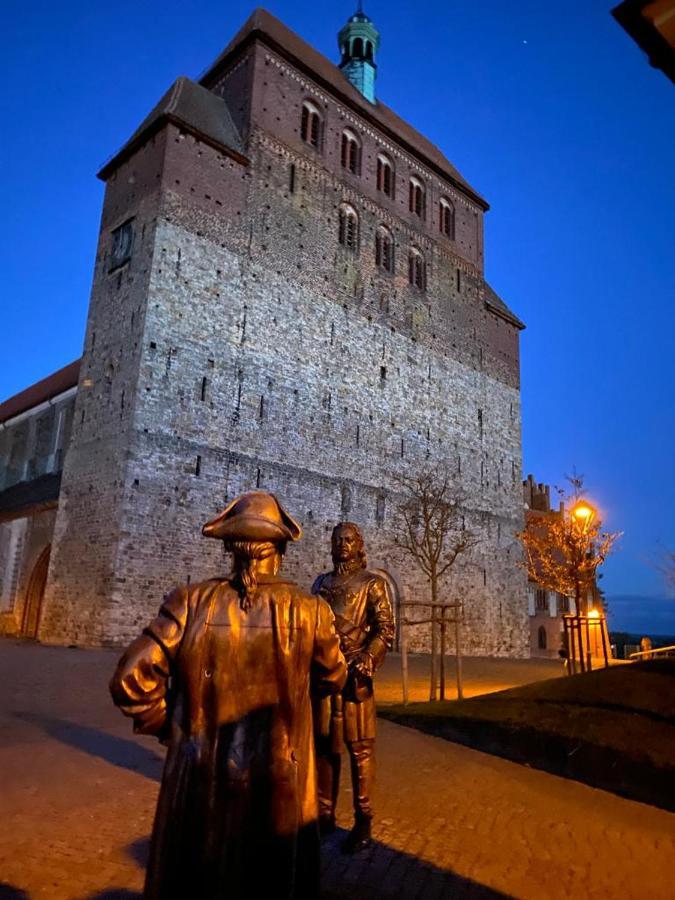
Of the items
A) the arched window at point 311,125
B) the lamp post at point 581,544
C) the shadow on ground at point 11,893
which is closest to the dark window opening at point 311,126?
the arched window at point 311,125

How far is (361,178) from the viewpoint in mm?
25312

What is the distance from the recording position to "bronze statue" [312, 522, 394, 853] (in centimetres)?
406

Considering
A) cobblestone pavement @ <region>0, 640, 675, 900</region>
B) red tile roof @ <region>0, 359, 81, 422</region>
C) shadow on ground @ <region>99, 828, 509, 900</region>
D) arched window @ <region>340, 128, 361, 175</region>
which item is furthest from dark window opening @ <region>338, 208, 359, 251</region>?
shadow on ground @ <region>99, 828, 509, 900</region>

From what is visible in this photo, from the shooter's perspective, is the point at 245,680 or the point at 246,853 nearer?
the point at 246,853

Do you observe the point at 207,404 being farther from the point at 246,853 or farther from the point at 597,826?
the point at 246,853

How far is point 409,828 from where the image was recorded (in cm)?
449

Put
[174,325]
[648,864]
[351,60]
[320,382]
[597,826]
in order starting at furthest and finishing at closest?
[351,60]
[320,382]
[174,325]
[597,826]
[648,864]

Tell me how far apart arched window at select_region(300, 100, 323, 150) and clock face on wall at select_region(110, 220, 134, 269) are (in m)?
8.04

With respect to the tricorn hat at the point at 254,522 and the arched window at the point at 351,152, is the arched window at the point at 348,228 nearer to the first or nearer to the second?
the arched window at the point at 351,152

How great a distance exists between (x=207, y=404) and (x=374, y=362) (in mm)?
7801

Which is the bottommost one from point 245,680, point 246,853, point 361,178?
point 246,853

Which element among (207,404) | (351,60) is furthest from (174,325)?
(351,60)

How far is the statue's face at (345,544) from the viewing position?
15.0 feet

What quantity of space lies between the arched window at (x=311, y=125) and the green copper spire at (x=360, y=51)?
20.4ft
